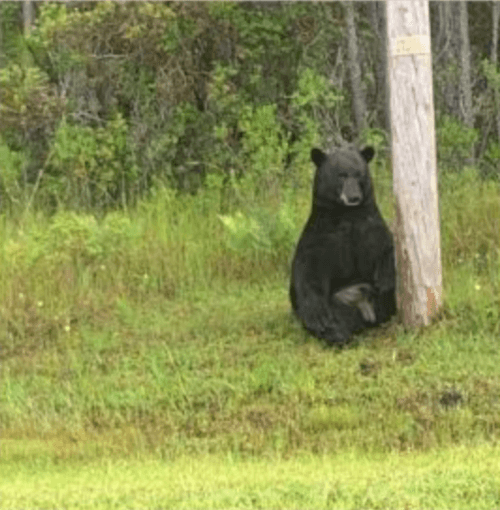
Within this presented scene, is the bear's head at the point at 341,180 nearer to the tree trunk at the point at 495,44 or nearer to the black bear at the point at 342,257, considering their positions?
the black bear at the point at 342,257

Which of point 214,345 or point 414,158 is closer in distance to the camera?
point 414,158

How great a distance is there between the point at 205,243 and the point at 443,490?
21.7 ft

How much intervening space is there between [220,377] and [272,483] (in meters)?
2.82

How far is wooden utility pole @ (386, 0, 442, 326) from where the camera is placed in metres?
9.80

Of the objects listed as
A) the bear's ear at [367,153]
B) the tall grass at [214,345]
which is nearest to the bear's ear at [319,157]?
the bear's ear at [367,153]

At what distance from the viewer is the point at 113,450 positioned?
8.10 metres

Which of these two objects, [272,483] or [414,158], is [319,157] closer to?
[414,158]

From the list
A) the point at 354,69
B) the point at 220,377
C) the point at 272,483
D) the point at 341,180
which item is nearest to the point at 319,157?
the point at 341,180

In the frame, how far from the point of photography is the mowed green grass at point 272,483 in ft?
19.9

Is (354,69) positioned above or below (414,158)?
above

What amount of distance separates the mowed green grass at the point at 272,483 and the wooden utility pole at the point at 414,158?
8.32ft

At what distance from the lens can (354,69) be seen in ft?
56.0

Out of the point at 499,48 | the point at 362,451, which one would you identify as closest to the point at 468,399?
the point at 362,451

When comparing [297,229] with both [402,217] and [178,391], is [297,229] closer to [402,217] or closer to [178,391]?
[402,217]
